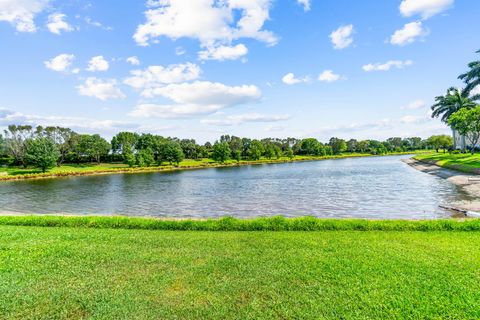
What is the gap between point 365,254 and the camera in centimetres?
973

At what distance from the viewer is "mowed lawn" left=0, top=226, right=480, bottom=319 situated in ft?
21.7

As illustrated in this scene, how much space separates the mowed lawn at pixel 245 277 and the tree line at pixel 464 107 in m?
56.4

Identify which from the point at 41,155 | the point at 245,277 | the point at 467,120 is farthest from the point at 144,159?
the point at 245,277

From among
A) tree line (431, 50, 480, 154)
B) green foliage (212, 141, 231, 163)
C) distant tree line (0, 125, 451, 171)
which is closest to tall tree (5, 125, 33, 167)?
distant tree line (0, 125, 451, 171)

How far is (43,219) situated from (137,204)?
583 inches

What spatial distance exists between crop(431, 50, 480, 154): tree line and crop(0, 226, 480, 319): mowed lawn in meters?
56.4

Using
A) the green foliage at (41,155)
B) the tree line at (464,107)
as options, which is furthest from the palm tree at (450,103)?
the green foliage at (41,155)

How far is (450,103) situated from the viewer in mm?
77375

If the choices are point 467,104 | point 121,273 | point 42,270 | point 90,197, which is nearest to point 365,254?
point 121,273

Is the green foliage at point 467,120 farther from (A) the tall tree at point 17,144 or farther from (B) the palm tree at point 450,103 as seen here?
(A) the tall tree at point 17,144

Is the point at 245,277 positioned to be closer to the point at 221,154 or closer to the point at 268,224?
the point at 268,224

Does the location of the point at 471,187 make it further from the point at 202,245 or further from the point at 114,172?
the point at 114,172

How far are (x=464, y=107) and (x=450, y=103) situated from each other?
5424mm

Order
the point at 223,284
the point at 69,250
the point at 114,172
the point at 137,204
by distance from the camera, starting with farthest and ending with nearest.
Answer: the point at 114,172 → the point at 137,204 → the point at 69,250 → the point at 223,284
